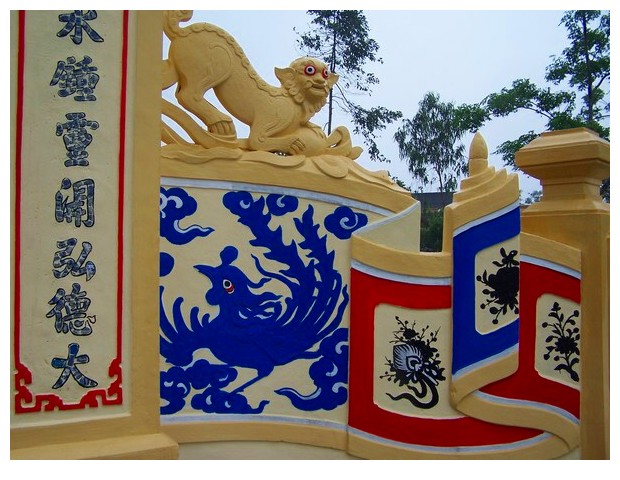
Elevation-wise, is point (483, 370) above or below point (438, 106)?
below

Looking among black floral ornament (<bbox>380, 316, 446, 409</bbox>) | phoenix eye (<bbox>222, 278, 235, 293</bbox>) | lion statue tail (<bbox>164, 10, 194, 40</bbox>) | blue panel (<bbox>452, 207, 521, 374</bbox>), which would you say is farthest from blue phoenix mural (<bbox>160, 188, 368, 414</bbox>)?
lion statue tail (<bbox>164, 10, 194, 40</bbox>)

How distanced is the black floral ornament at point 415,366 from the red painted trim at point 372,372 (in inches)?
3.4

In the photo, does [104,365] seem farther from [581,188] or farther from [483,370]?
[581,188]

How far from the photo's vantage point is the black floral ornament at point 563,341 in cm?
361

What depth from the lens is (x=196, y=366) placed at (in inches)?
124

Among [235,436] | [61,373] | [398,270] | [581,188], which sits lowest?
[235,436]

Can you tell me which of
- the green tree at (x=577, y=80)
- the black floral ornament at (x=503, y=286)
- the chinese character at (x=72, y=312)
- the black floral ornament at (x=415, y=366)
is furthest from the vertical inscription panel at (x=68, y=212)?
the green tree at (x=577, y=80)

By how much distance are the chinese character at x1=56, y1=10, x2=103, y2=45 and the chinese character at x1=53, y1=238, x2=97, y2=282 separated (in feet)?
2.63

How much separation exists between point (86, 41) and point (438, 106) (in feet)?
53.8

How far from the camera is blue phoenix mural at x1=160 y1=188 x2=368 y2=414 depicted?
3.14 m

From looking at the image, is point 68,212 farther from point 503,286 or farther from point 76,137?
point 503,286

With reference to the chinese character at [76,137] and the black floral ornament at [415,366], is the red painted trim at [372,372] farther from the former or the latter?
the chinese character at [76,137]

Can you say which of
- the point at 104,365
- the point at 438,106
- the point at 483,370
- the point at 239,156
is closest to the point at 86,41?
the point at 239,156

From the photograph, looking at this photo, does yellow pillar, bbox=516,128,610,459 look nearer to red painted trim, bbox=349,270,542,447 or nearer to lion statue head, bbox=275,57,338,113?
red painted trim, bbox=349,270,542,447
